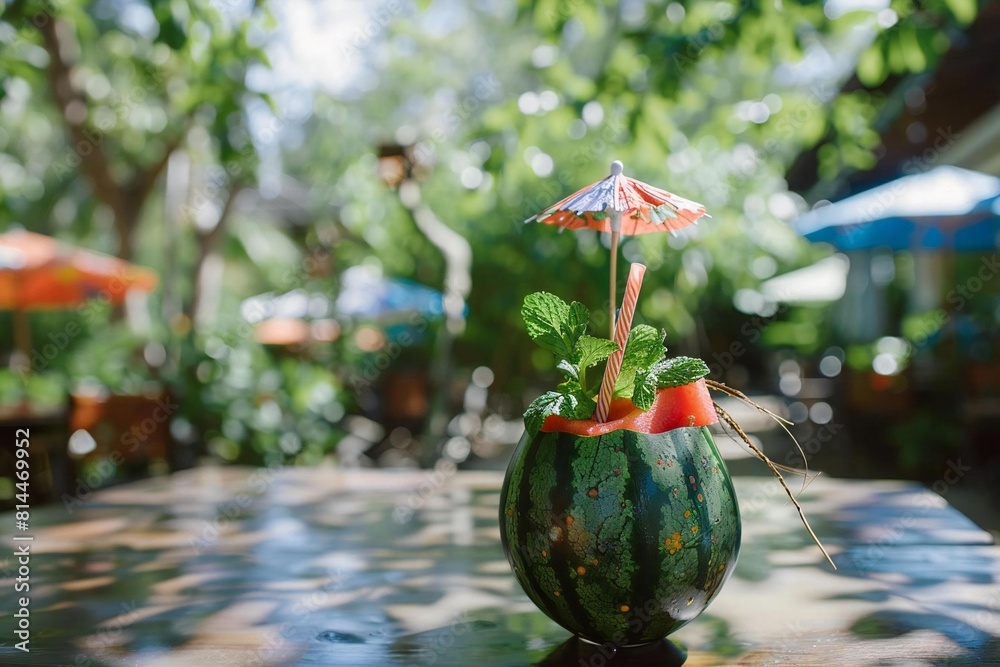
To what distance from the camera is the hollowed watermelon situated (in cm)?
124

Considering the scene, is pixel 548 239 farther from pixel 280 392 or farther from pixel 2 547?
pixel 2 547

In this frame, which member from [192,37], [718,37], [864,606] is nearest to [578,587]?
[864,606]

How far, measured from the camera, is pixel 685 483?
1.28 meters

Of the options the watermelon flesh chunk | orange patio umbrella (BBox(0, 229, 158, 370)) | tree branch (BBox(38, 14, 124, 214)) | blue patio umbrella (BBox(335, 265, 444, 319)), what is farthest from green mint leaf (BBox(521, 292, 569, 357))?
blue patio umbrella (BBox(335, 265, 444, 319))

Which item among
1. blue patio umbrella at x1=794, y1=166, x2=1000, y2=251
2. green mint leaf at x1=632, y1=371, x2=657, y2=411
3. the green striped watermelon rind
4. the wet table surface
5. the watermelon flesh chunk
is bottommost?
the wet table surface

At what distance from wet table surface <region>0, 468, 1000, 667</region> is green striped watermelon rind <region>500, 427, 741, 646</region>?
0.10 metres

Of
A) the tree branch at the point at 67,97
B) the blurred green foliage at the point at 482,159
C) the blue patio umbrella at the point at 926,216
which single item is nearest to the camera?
the blurred green foliage at the point at 482,159

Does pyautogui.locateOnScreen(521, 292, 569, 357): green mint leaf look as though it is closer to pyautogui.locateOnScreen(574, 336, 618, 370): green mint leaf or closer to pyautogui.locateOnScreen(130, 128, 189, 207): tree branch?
pyautogui.locateOnScreen(574, 336, 618, 370): green mint leaf

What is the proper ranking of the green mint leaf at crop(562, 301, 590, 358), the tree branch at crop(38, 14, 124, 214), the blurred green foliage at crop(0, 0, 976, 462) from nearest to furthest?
the green mint leaf at crop(562, 301, 590, 358)
the blurred green foliage at crop(0, 0, 976, 462)
the tree branch at crop(38, 14, 124, 214)

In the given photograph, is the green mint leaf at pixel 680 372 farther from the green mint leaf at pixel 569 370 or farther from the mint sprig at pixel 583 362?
the green mint leaf at pixel 569 370

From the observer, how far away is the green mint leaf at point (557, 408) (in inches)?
50.1

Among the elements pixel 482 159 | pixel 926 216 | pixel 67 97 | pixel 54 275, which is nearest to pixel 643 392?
pixel 482 159

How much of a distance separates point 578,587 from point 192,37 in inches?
110

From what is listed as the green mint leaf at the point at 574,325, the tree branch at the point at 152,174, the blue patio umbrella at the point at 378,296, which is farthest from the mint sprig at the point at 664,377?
the blue patio umbrella at the point at 378,296
